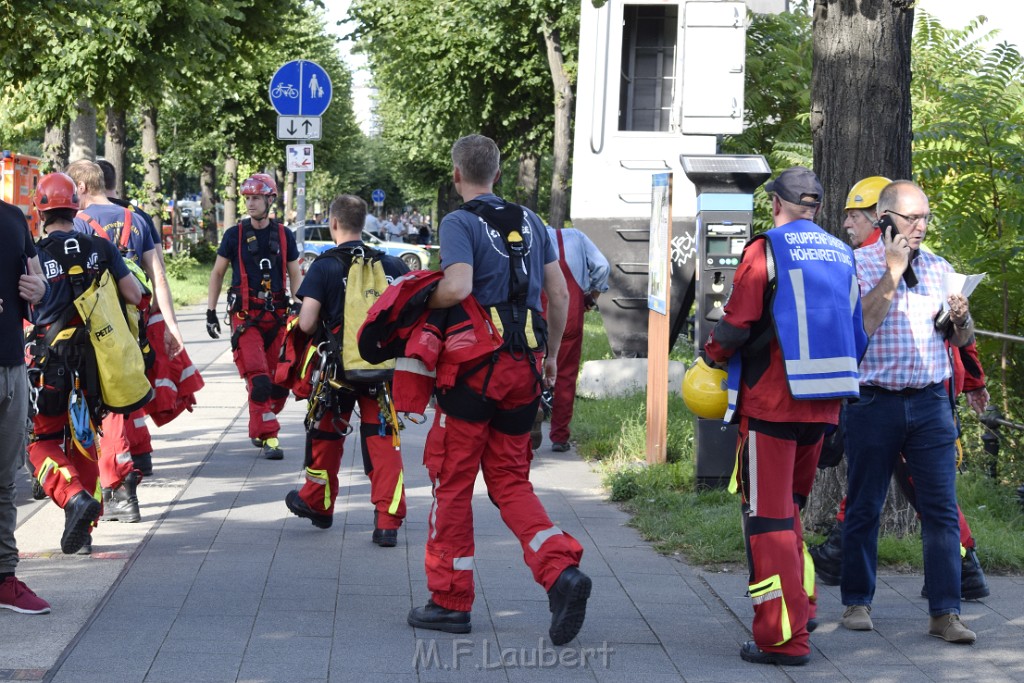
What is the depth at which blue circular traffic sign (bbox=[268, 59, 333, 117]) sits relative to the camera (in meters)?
14.0

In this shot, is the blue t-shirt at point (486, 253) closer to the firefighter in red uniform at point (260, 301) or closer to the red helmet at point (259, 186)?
the red helmet at point (259, 186)

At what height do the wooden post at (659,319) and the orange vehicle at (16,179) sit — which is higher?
the orange vehicle at (16,179)

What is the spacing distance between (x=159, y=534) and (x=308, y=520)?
33.7 inches

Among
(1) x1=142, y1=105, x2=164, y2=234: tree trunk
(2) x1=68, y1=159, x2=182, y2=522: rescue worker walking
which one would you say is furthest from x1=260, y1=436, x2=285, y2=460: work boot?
(1) x1=142, y1=105, x2=164, y2=234: tree trunk

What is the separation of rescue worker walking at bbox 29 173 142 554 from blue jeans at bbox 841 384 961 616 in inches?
138

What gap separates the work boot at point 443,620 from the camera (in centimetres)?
536

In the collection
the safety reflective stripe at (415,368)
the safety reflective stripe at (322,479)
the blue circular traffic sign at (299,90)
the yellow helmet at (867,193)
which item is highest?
the blue circular traffic sign at (299,90)

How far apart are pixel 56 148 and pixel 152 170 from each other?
13.9 meters

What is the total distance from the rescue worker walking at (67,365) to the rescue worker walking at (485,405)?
1948mm

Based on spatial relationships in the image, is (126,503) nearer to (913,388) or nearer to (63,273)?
(63,273)

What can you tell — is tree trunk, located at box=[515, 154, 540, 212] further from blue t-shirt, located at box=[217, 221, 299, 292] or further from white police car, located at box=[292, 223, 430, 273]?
blue t-shirt, located at box=[217, 221, 299, 292]

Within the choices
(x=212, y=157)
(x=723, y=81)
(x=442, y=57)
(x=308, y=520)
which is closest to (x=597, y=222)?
(x=723, y=81)

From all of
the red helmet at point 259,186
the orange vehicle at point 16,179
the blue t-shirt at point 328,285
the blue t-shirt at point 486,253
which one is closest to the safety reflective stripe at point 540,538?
the blue t-shirt at point 486,253

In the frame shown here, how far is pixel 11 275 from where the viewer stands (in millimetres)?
5402
